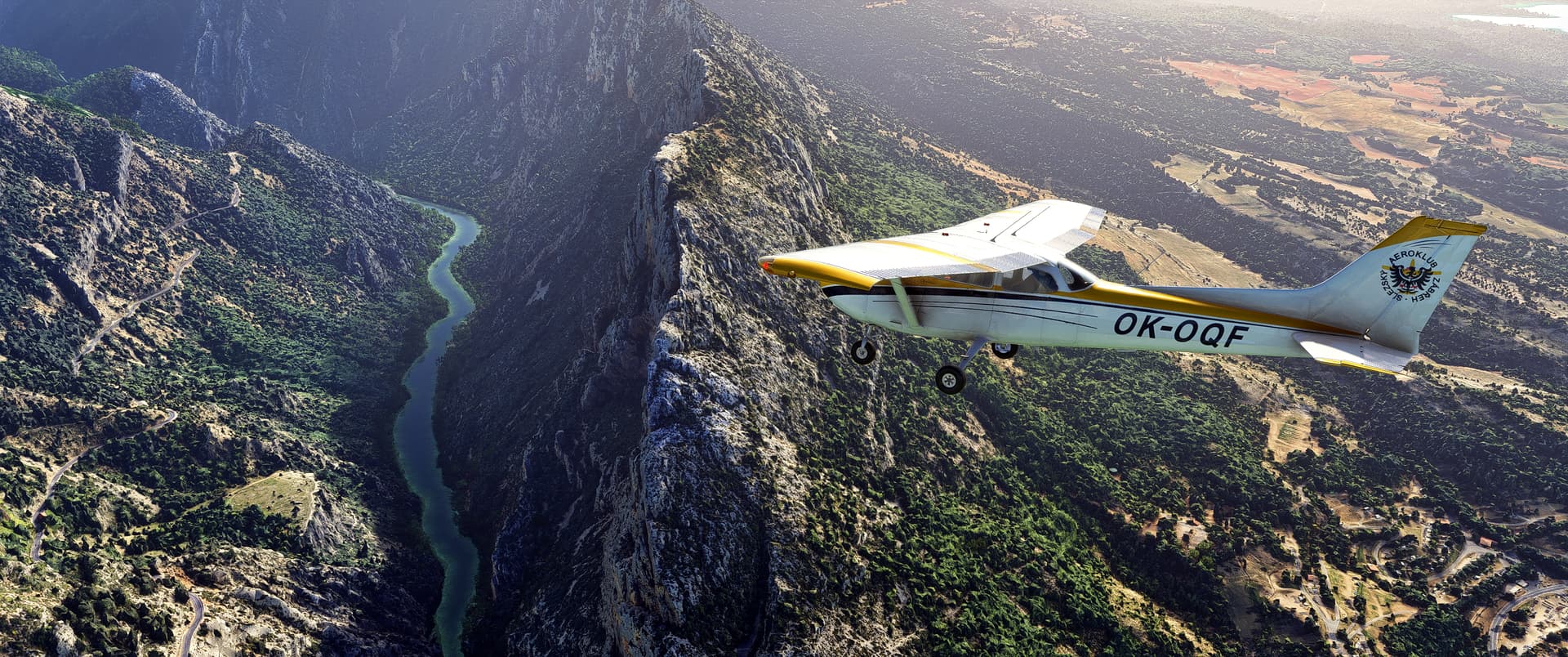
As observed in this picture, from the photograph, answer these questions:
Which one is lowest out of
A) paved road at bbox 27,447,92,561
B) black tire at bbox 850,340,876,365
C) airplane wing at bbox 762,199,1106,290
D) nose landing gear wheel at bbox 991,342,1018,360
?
nose landing gear wheel at bbox 991,342,1018,360

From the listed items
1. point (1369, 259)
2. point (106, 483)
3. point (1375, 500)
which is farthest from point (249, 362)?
point (1375, 500)

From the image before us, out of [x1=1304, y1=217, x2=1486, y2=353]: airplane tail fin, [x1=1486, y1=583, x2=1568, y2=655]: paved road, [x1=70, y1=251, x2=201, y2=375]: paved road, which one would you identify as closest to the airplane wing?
[x1=1304, y1=217, x2=1486, y2=353]: airplane tail fin

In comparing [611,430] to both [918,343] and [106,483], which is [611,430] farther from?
[106,483]

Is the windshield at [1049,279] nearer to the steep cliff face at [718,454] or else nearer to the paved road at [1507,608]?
the steep cliff face at [718,454]

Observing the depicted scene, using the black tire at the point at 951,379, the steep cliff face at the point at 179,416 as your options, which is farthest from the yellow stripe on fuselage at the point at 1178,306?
the steep cliff face at the point at 179,416

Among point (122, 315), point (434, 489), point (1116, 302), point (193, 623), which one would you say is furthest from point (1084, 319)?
point (122, 315)

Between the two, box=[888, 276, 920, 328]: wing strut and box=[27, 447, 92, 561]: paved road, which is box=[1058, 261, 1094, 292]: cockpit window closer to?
box=[888, 276, 920, 328]: wing strut
